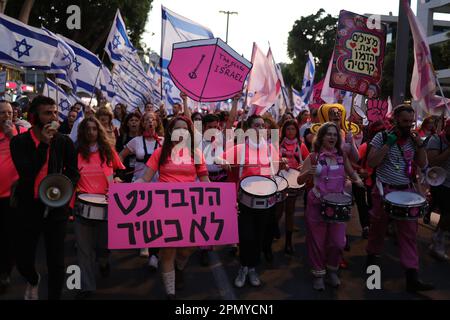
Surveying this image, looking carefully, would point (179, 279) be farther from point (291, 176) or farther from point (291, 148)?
point (291, 148)

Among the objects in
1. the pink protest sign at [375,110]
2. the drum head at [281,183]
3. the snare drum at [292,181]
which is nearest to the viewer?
the drum head at [281,183]

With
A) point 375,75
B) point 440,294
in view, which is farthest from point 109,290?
point 375,75

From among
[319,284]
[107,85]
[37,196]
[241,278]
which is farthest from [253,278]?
[107,85]

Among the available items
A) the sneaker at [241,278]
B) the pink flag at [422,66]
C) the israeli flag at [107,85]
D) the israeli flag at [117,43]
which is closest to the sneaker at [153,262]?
the sneaker at [241,278]

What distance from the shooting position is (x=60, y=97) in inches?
401

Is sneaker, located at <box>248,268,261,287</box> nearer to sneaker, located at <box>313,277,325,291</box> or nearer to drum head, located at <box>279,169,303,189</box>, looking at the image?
sneaker, located at <box>313,277,325,291</box>

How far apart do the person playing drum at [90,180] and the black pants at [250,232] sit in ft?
4.47

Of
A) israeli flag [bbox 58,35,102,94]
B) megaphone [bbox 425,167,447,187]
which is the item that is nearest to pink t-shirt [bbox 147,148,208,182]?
megaphone [bbox 425,167,447,187]

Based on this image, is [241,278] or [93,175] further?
[241,278]

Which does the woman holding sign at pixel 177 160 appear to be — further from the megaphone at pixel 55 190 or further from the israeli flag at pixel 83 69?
the israeli flag at pixel 83 69

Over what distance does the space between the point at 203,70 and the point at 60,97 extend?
492 centimetres

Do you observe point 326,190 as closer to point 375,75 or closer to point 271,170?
point 271,170

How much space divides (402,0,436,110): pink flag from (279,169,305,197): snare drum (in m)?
2.11

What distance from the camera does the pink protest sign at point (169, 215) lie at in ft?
14.5
